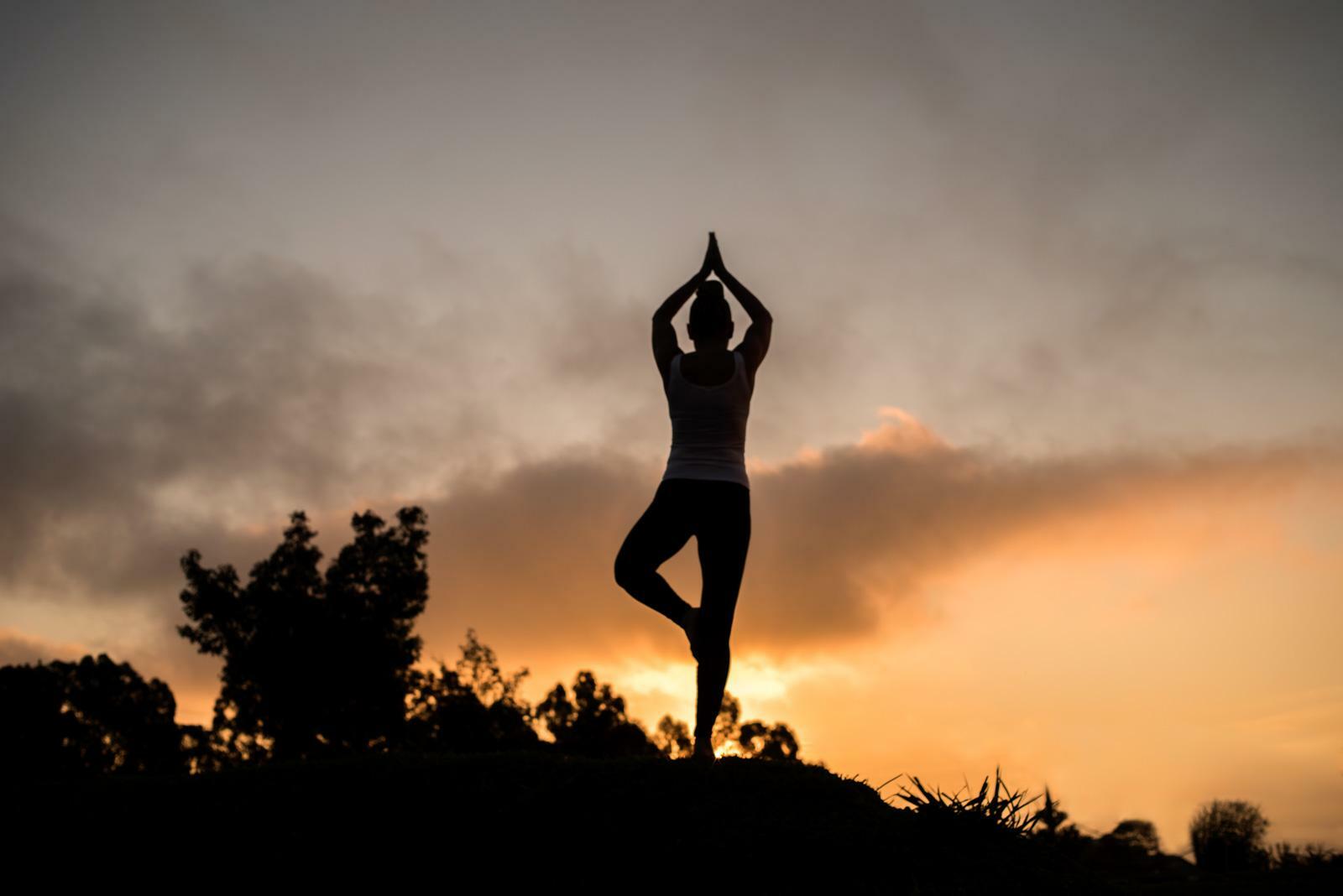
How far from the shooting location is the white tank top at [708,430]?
705 centimetres

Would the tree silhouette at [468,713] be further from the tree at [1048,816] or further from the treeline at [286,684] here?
the tree at [1048,816]

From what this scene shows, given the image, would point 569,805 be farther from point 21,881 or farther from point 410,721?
point 410,721

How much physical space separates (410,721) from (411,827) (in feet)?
155

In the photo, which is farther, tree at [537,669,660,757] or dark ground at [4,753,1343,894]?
tree at [537,669,660,757]

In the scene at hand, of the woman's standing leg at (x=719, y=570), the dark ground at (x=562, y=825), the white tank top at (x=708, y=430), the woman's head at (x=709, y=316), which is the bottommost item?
the dark ground at (x=562, y=825)

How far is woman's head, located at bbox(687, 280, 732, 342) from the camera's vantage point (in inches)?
294

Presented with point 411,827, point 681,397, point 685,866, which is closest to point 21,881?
point 411,827

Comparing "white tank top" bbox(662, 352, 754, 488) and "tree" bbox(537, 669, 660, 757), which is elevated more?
"tree" bbox(537, 669, 660, 757)

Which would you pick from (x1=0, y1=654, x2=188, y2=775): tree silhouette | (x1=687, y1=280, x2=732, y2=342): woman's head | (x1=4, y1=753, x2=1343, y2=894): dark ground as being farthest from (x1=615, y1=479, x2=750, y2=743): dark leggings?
(x1=0, y1=654, x2=188, y2=775): tree silhouette

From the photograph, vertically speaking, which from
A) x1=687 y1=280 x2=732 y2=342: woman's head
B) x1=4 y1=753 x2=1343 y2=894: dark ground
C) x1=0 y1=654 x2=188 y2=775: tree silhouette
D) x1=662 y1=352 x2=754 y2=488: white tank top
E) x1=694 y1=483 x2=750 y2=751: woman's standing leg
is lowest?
x1=4 y1=753 x2=1343 y2=894: dark ground

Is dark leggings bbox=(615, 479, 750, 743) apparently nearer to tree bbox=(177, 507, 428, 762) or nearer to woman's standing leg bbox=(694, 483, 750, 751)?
woman's standing leg bbox=(694, 483, 750, 751)

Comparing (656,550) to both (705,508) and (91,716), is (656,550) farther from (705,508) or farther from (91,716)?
(91,716)

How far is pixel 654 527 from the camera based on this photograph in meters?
7.18

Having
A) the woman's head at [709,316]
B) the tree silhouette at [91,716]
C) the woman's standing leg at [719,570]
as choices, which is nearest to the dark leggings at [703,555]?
the woman's standing leg at [719,570]
